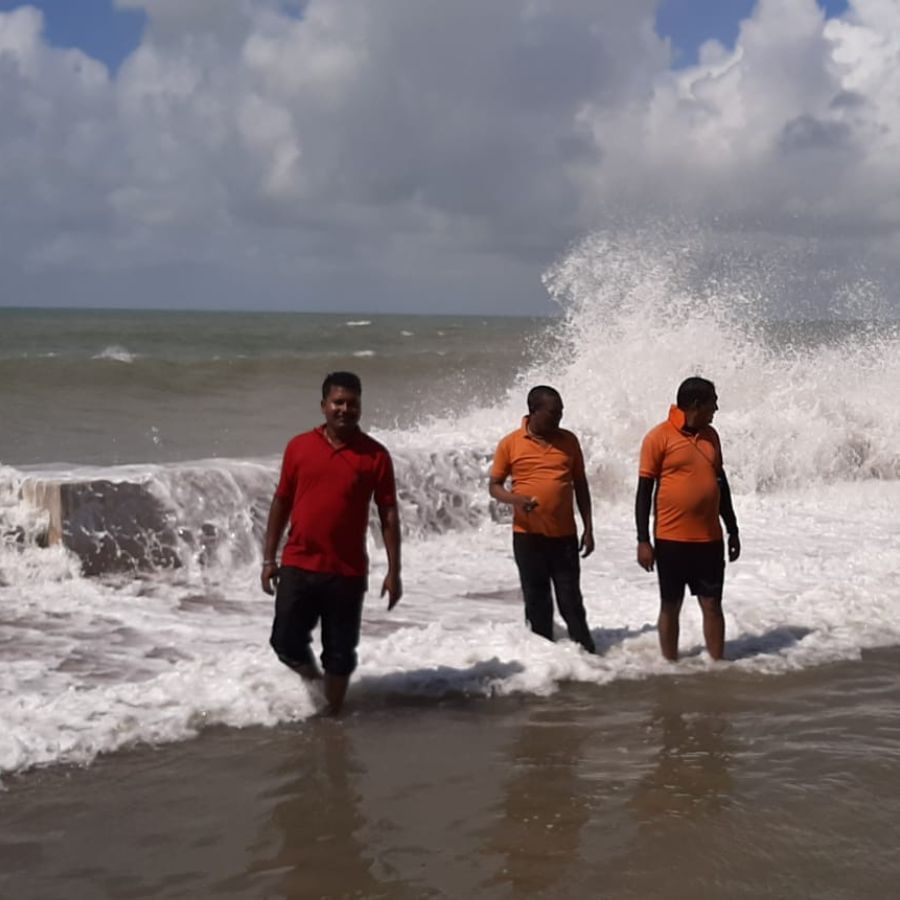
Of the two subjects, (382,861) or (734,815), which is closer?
(382,861)

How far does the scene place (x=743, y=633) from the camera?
23.2 ft

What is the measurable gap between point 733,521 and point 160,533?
4.39m

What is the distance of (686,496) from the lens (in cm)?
599

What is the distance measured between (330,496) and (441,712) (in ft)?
4.04

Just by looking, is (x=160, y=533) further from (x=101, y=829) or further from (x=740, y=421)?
(x=740, y=421)

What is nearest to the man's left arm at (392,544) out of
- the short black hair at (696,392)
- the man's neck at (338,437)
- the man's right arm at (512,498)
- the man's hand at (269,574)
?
the man's neck at (338,437)

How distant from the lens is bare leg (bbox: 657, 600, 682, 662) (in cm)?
620

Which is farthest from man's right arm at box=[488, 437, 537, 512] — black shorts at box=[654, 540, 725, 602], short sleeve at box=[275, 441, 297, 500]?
short sleeve at box=[275, 441, 297, 500]

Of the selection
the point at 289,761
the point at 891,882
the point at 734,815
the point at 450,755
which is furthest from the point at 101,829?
the point at 891,882

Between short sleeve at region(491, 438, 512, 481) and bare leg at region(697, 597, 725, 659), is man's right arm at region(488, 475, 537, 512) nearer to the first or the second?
short sleeve at region(491, 438, 512, 481)

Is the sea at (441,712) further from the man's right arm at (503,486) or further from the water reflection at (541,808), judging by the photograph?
the man's right arm at (503,486)

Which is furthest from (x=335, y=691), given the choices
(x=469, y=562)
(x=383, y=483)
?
(x=469, y=562)

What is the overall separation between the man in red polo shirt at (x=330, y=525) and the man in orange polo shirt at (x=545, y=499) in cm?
108

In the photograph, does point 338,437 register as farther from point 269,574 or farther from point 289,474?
point 269,574
